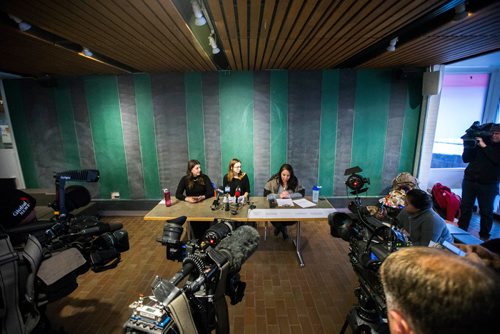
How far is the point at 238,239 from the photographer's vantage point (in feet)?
4.49

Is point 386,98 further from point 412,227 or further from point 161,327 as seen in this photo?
point 161,327

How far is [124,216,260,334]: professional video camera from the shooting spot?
3.07ft

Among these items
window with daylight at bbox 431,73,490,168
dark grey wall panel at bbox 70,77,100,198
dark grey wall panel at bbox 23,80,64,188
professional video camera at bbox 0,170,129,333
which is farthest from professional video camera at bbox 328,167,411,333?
dark grey wall panel at bbox 23,80,64,188

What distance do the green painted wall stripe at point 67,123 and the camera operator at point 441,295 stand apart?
6523mm

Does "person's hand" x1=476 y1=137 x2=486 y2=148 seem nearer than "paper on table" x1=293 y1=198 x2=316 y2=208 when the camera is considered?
No

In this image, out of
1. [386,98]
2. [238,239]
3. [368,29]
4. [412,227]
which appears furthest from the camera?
[386,98]

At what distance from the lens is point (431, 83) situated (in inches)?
185

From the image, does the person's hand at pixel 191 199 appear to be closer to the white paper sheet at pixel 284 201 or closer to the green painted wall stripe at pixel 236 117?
the white paper sheet at pixel 284 201

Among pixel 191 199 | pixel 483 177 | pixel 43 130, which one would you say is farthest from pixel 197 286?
pixel 43 130

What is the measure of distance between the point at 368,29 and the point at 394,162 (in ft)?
11.6

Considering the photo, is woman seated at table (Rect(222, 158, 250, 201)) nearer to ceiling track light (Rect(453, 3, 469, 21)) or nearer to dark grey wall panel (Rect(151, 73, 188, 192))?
dark grey wall panel (Rect(151, 73, 188, 192))

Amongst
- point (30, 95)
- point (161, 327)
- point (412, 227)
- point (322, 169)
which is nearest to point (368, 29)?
point (412, 227)

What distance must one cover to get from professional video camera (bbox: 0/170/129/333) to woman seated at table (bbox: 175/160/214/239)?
223 centimetres

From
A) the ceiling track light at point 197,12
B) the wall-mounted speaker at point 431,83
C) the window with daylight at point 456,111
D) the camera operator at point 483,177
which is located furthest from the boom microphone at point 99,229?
the window with daylight at point 456,111
